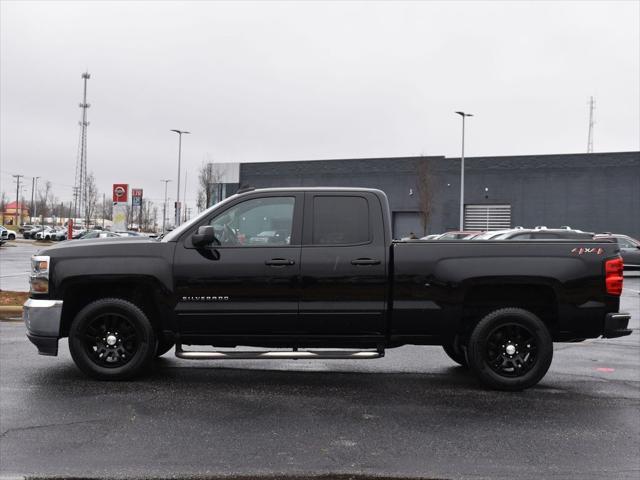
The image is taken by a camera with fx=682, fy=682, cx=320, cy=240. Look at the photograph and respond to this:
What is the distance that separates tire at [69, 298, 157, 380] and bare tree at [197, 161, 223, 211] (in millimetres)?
45758

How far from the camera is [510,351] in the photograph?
6844 mm

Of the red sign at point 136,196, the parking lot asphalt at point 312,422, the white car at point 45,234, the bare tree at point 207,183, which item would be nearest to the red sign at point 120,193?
the red sign at point 136,196

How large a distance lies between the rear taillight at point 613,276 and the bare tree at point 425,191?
46.6 metres

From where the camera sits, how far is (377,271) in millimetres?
6688

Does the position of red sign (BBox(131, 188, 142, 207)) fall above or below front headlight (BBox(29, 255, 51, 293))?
above

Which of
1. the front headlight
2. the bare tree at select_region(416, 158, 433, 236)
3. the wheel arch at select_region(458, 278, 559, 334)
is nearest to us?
the front headlight

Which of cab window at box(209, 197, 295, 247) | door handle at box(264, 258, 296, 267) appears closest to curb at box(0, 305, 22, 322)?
cab window at box(209, 197, 295, 247)

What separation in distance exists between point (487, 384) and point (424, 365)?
1.45 m

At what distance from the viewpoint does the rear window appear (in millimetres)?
6855

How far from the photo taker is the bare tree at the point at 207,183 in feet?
174

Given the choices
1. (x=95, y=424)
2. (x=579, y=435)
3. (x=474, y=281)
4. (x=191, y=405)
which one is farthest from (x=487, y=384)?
(x=95, y=424)

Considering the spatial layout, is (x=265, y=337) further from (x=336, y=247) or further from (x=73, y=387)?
(x=73, y=387)

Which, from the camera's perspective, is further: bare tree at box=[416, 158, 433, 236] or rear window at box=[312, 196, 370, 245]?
bare tree at box=[416, 158, 433, 236]

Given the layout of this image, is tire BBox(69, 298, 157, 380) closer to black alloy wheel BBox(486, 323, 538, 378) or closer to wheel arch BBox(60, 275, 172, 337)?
wheel arch BBox(60, 275, 172, 337)
